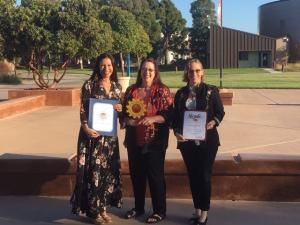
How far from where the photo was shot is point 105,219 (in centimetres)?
508

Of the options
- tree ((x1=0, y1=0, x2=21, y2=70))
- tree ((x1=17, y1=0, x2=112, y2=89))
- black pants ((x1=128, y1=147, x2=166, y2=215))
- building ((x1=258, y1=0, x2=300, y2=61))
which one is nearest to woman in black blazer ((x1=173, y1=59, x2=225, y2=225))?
black pants ((x1=128, y1=147, x2=166, y2=215))

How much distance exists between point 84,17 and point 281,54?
2496 inches

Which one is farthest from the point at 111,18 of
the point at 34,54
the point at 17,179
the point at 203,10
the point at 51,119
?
the point at 203,10

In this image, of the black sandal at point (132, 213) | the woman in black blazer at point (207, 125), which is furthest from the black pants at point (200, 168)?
the black sandal at point (132, 213)

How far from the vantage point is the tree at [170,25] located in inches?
3219

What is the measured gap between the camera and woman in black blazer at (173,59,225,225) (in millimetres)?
4863

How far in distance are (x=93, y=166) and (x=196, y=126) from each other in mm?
1031

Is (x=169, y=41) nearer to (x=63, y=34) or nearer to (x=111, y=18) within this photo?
(x=111, y=18)

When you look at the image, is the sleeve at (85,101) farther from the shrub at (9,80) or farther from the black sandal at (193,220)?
the shrub at (9,80)

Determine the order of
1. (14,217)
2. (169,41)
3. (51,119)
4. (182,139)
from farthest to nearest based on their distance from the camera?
(169,41) → (51,119) → (14,217) → (182,139)

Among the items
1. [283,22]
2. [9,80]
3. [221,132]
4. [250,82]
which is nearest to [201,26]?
[283,22]

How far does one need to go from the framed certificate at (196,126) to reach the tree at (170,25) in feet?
252

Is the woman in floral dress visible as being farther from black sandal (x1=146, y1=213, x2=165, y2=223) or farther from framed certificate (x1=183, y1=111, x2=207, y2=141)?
framed certificate (x1=183, y1=111, x2=207, y2=141)

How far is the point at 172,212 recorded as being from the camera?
18.0ft
